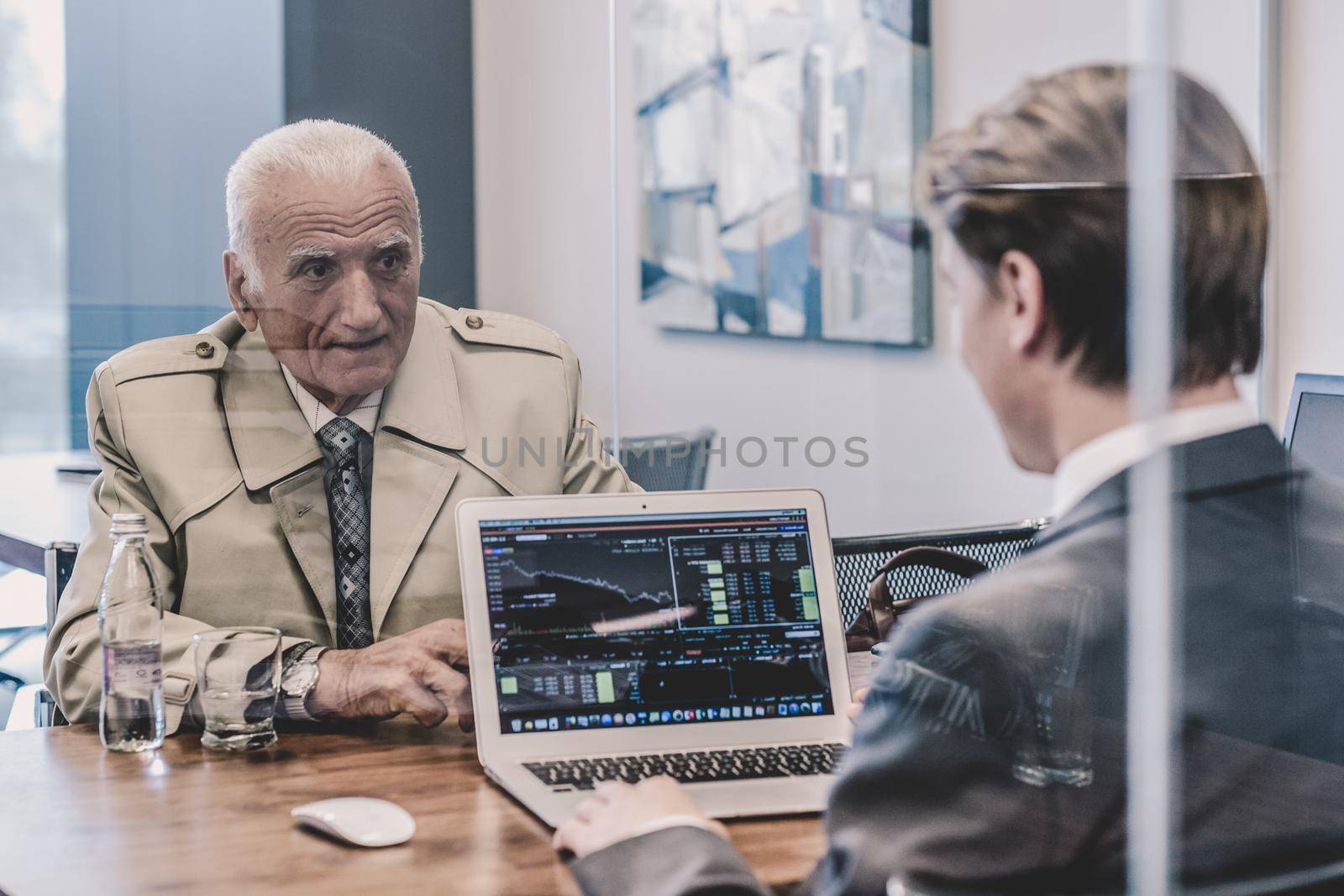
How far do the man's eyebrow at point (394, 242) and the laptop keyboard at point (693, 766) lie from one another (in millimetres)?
774

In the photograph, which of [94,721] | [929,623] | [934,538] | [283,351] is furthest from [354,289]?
[929,623]

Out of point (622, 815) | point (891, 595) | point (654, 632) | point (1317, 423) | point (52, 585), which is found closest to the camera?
point (622, 815)

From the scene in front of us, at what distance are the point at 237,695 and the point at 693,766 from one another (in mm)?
487

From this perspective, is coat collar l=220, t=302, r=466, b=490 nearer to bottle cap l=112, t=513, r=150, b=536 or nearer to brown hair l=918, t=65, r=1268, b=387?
bottle cap l=112, t=513, r=150, b=536

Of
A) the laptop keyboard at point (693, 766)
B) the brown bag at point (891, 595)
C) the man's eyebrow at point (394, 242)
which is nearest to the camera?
the laptop keyboard at point (693, 766)

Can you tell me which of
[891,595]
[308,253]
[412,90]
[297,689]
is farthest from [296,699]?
[412,90]

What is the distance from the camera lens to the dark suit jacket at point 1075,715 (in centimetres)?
86

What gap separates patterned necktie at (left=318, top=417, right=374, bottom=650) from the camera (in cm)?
173

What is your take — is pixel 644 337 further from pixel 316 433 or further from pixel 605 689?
pixel 605 689

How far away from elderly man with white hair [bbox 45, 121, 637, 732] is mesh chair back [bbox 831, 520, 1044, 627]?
34cm

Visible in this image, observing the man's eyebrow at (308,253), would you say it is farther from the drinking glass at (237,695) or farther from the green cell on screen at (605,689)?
the green cell on screen at (605,689)

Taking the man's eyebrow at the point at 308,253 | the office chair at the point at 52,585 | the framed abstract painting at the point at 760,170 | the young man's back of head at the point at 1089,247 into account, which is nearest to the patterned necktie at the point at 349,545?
the man's eyebrow at the point at 308,253

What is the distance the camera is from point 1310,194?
3.97ft

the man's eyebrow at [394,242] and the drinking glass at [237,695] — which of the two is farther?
the man's eyebrow at [394,242]
